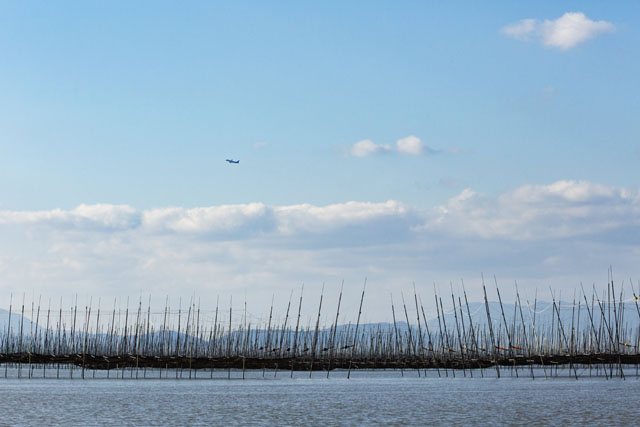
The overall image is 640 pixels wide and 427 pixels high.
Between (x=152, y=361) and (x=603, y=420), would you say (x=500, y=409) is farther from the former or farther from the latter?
(x=152, y=361)

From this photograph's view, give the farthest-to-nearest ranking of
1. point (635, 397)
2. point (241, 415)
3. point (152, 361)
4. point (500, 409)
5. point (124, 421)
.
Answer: point (152, 361) → point (635, 397) → point (500, 409) → point (241, 415) → point (124, 421)

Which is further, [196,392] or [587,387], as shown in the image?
[587,387]

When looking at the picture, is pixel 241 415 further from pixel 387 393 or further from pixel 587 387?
pixel 587 387

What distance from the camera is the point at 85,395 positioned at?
48.2 meters

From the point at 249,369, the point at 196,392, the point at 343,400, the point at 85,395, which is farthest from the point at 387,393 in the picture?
the point at 249,369

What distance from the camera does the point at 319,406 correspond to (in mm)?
40594

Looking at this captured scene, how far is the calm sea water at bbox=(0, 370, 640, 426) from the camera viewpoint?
3281 cm

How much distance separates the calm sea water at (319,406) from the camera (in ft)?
108

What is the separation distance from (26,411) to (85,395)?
473 inches

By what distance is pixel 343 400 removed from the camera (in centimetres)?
4491

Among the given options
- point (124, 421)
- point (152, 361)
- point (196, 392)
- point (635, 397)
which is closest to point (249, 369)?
point (152, 361)

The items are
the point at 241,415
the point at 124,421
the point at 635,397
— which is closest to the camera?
the point at 124,421

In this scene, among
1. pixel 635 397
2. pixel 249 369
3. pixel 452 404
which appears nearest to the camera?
pixel 452 404

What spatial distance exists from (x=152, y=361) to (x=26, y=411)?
151 feet
